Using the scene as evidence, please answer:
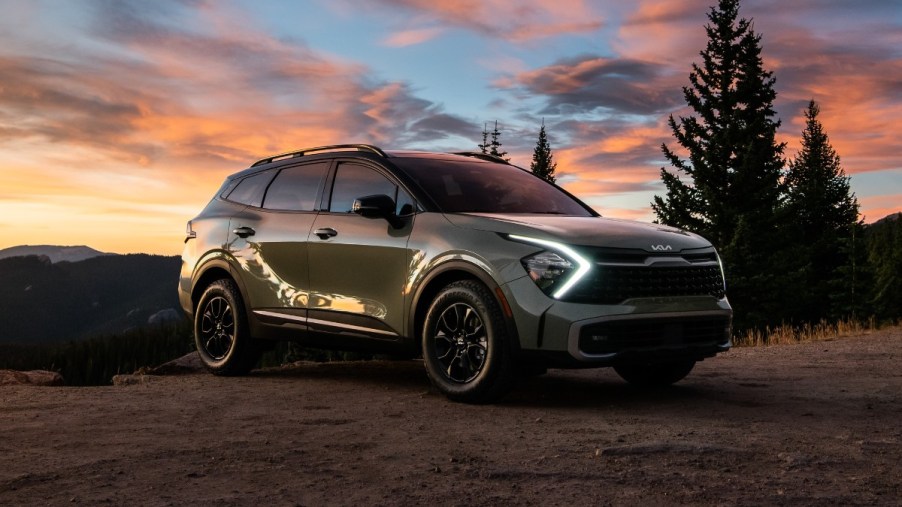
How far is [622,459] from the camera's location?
4758mm

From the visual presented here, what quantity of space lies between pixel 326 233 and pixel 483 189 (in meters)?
1.40

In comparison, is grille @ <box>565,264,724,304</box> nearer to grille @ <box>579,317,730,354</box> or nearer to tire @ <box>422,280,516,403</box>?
grille @ <box>579,317,730,354</box>

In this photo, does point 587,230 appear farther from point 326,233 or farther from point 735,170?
point 735,170

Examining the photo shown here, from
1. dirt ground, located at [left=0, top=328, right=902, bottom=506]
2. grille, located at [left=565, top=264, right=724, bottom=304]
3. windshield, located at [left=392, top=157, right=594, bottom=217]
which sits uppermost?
windshield, located at [left=392, top=157, right=594, bottom=217]

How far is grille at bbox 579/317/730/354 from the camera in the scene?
6168mm

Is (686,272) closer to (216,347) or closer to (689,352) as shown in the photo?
(689,352)

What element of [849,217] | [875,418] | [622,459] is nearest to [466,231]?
[622,459]

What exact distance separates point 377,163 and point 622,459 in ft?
12.4

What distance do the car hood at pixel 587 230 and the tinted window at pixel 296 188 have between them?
5.86ft

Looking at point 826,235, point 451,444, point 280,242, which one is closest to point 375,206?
point 280,242

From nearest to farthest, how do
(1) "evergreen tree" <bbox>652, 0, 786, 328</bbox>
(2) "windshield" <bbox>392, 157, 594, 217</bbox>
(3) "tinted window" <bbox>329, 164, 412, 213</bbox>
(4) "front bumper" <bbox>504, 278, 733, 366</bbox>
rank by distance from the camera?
(4) "front bumper" <bbox>504, 278, 733, 366</bbox> < (2) "windshield" <bbox>392, 157, 594, 217</bbox> < (3) "tinted window" <bbox>329, 164, 412, 213</bbox> < (1) "evergreen tree" <bbox>652, 0, 786, 328</bbox>

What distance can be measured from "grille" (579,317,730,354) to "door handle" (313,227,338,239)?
2526 mm

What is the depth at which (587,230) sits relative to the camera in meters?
6.50

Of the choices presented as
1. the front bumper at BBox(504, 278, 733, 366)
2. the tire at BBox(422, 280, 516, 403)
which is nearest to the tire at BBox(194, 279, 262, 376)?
the tire at BBox(422, 280, 516, 403)
